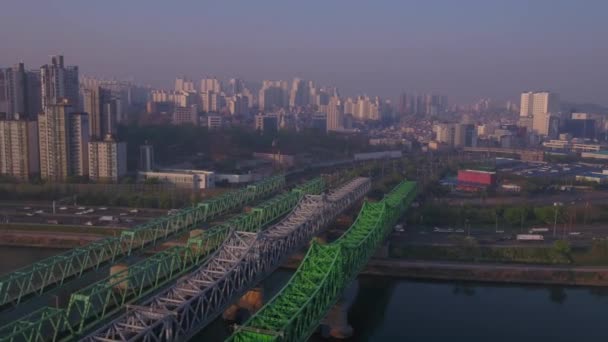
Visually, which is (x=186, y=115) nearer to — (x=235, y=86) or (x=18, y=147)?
(x=18, y=147)

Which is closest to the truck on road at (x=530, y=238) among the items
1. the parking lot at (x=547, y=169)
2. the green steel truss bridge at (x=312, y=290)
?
the green steel truss bridge at (x=312, y=290)

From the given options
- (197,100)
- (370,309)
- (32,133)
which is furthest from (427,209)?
(197,100)

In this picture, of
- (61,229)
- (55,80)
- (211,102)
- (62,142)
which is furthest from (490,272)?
(211,102)

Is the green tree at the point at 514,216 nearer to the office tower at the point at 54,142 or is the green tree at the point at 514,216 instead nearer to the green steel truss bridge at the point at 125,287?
the green steel truss bridge at the point at 125,287

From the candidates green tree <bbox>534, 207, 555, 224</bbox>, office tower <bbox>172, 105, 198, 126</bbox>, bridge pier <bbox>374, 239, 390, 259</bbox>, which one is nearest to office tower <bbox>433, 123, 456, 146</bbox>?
office tower <bbox>172, 105, 198, 126</bbox>

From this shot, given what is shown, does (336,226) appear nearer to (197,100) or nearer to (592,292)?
(592,292)

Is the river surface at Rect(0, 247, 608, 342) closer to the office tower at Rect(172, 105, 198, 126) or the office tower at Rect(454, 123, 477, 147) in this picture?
the office tower at Rect(172, 105, 198, 126)
